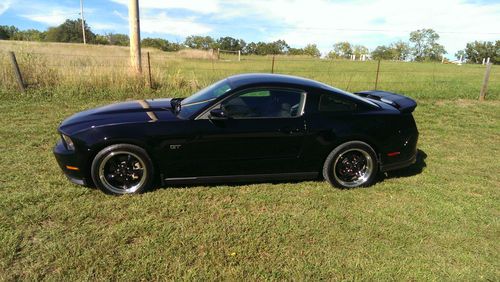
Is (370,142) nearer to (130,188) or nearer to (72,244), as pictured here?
(130,188)

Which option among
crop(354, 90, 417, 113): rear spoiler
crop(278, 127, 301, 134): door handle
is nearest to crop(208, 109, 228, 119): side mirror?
crop(278, 127, 301, 134): door handle

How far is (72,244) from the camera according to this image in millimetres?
3098

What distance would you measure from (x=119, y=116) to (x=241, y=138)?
55.6 inches

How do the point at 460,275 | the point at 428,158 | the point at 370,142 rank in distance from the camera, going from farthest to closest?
the point at 428,158
the point at 370,142
the point at 460,275

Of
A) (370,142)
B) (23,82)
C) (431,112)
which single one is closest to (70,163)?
(370,142)

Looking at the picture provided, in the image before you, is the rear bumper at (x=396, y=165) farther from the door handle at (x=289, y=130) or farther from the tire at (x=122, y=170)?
the tire at (x=122, y=170)

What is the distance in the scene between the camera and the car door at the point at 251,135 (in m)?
4.02

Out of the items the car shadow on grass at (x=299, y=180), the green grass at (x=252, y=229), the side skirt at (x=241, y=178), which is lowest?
the green grass at (x=252, y=229)

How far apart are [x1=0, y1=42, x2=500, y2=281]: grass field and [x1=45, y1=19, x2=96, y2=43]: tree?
73091mm

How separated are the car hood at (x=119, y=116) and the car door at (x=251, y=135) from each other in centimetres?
A: 48

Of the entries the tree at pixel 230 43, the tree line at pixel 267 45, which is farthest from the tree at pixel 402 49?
the tree at pixel 230 43

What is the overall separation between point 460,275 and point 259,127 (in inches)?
91.7

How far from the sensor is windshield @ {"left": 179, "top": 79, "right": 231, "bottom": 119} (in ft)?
13.5

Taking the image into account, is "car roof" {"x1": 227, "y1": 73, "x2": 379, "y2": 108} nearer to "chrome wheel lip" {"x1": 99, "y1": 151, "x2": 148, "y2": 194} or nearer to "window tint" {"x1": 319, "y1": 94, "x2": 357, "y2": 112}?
"window tint" {"x1": 319, "y1": 94, "x2": 357, "y2": 112}
